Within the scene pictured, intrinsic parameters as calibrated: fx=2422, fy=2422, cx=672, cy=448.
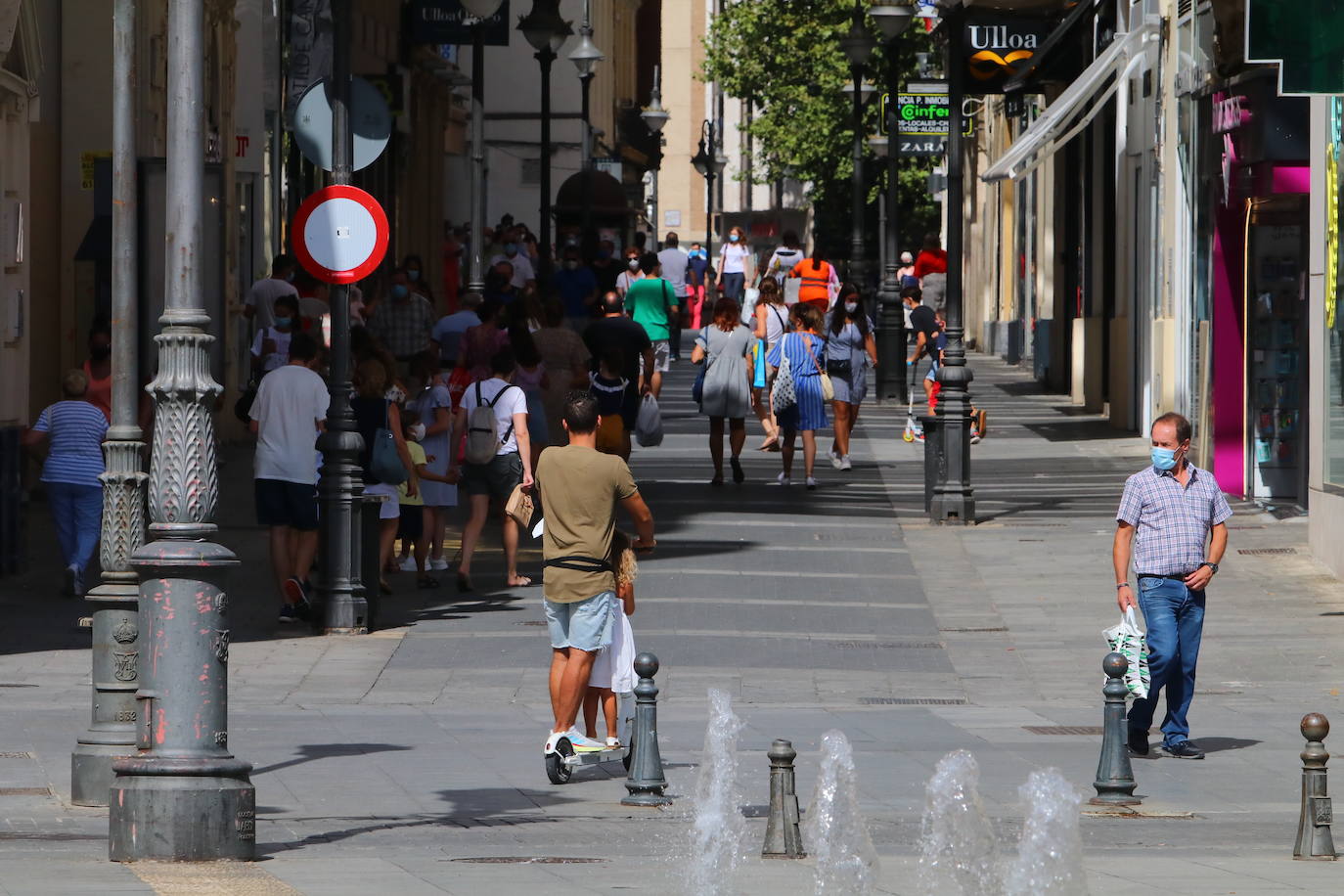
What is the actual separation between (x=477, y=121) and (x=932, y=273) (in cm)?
992

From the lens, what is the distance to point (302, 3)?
32281mm

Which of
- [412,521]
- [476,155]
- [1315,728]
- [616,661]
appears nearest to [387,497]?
[412,521]

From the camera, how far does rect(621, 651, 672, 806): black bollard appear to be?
9633mm

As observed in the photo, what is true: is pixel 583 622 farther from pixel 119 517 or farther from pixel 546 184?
pixel 546 184

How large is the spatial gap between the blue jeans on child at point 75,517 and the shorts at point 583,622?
6.09 meters

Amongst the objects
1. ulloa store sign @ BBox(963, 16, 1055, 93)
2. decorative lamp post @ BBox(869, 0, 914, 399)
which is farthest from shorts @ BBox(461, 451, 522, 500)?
decorative lamp post @ BBox(869, 0, 914, 399)

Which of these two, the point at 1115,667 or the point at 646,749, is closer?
the point at 646,749

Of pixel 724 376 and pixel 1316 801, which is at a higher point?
pixel 724 376

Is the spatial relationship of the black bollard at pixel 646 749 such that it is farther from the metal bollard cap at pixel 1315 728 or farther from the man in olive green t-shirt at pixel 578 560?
the metal bollard cap at pixel 1315 728

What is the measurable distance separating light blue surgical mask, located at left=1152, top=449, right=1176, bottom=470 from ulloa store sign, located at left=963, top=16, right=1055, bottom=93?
12252 mm

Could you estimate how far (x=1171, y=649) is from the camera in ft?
36.7

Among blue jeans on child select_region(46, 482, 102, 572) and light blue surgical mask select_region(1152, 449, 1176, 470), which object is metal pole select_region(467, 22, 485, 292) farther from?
light blue surgical mask select_region(1152, 449, 1176, 470)

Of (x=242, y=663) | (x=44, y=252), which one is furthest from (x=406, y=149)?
(x=242, y=663)

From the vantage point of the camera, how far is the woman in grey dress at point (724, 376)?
22734 millimetres
